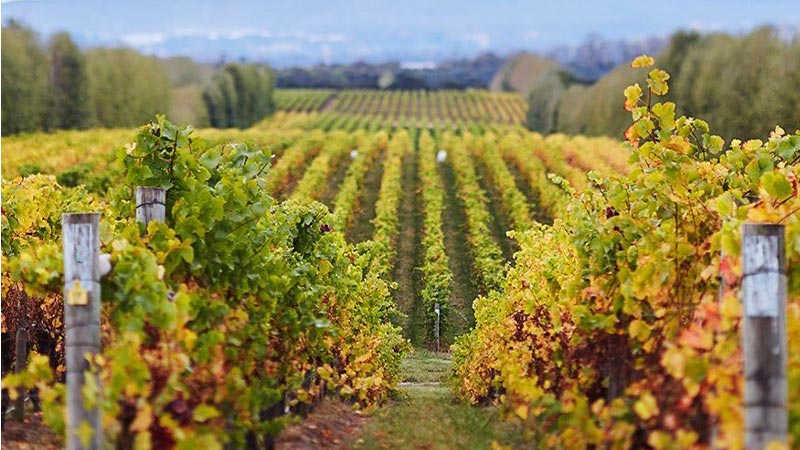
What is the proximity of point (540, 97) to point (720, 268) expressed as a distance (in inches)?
3475

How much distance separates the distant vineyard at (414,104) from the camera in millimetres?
104688

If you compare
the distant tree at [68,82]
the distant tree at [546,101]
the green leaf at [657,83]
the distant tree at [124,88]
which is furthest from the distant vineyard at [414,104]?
the green leaf at [657,83]

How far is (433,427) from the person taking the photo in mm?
10352

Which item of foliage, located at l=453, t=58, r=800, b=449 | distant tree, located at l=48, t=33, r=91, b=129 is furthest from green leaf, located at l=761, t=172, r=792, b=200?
distant tree, located at l=48, t=33, r=91, b=129

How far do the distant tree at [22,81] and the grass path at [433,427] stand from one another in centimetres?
4945

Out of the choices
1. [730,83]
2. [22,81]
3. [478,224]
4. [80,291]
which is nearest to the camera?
[80,291]

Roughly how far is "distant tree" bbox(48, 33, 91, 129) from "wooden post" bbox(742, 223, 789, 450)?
65.2 meters

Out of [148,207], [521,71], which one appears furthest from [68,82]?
[521,71]

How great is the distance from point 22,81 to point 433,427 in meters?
55.3

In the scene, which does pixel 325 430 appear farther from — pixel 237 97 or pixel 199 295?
pixel 237 97

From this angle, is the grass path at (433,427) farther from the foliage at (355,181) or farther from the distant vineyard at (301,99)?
the distant vineyard at (301,99)

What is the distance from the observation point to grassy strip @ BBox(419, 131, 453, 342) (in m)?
25.7

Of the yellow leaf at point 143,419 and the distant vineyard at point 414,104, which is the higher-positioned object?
the distant vineyard at point 414,104

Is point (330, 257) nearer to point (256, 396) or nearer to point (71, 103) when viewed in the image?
point (256, 396)
